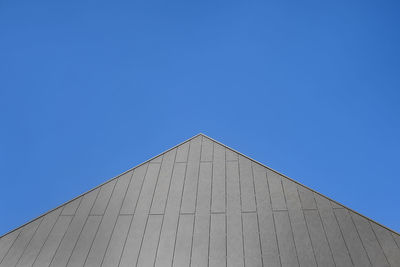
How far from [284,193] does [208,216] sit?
1.51m

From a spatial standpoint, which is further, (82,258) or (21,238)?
(21,238)

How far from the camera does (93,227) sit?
5922 millimetres

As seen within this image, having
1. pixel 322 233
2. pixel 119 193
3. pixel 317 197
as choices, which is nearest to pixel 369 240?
pixel 322 233

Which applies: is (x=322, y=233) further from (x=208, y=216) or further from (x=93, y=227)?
(x=93, y=227)

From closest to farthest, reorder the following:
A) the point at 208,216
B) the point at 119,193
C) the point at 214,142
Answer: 1. the point at 208,216
2. the point at 119,193
3. the point at 214,142

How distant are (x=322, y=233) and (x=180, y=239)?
2333mm

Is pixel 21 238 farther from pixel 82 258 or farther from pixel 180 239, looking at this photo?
pixel 180 239

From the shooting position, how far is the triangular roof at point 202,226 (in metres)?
5.16

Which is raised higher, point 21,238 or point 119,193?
point 119,193

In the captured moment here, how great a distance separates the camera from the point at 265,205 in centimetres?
602

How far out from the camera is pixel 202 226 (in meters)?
5.71

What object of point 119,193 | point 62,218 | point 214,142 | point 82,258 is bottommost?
point 82,258

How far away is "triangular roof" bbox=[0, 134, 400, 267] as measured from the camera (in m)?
5.16

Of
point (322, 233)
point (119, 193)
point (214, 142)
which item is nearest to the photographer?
point (322, 233)
